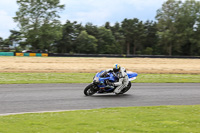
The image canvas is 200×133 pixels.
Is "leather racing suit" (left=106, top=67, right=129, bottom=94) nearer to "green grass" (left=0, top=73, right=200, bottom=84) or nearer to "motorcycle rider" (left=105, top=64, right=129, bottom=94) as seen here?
"motorcycle rider" (left=105, top=64, right=129, bottom=94)

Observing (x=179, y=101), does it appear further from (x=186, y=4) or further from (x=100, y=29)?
(x=100, y=29)

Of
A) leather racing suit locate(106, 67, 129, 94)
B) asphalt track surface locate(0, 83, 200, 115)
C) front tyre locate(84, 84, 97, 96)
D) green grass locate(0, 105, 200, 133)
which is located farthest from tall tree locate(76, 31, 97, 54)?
green grass locate(0, 105, 200, 133)

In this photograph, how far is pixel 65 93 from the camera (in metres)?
15.3

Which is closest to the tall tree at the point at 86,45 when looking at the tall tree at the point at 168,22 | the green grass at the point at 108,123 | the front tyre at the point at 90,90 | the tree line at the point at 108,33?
the tree line at the point at 108,33

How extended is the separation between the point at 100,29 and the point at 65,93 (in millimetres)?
76405

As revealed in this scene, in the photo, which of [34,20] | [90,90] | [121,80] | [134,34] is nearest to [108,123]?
[90,90]

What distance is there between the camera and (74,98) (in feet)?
45.5

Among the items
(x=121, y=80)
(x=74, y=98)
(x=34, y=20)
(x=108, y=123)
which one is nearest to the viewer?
(x=108, y=123)

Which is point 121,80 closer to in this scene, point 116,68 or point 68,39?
point 116,68

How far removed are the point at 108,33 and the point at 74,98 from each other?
77.9 meters

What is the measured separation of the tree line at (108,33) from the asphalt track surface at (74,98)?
46416 millimetres

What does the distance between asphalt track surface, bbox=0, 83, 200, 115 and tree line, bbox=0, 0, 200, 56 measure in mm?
46416

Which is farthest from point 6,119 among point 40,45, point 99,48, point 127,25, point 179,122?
point 127,25

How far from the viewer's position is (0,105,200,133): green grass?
23.7 ft
